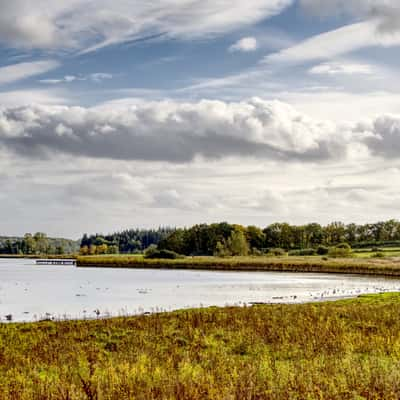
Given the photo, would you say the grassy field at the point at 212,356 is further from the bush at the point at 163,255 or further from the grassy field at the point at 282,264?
the bush at the point at 163,255

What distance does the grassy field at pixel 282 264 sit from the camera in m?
99.7

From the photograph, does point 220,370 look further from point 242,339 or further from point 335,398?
point 242,339

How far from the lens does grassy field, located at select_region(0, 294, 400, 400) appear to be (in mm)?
11398

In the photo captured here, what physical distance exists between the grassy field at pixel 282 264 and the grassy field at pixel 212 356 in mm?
68067

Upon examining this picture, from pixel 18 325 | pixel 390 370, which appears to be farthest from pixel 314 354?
pixel 18 325

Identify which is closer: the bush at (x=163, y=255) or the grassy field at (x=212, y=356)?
the grassy field at (x=212, y=356)

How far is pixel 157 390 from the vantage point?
11.4 meters

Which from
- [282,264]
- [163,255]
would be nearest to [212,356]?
[282,264]

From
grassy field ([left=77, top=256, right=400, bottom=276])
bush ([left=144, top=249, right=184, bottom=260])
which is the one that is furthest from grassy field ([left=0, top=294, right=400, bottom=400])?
bush ([left=144, top=249, right=184, bottom=260])

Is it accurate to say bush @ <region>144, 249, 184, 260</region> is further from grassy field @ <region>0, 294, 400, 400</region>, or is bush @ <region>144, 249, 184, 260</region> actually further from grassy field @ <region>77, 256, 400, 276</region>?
grassy field @ <region>0, 294, 400, 400</region>

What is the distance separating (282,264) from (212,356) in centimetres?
9957

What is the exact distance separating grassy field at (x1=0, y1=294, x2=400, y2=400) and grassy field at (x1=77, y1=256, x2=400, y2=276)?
68.1m

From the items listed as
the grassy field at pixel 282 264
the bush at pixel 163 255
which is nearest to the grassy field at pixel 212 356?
the grassy field at pixel 282 264

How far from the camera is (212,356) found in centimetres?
1758
